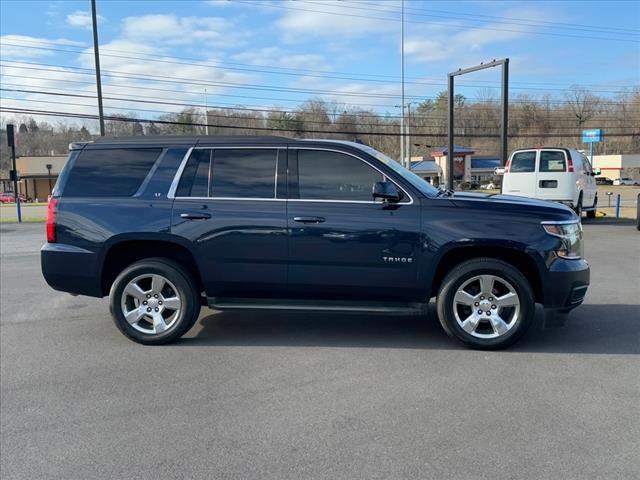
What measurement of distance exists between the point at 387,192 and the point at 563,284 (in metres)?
1.77

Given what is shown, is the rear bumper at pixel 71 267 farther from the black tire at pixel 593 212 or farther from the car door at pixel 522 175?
the black tire at pixel 593 212

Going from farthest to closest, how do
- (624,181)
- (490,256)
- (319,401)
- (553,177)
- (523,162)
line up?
1. (624,181)
2. (523,162)
3. (553,177)
4. (490,256)
5. (319,401)

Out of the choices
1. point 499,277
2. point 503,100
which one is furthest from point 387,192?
point 503,100

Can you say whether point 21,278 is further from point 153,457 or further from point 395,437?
point 395,437

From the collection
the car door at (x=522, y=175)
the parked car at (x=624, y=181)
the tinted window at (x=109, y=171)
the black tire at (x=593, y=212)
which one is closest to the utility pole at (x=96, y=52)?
the car door at (x=522, y=175)

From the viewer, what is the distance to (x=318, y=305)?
5129 mm

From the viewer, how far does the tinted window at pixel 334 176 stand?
5.07 meters

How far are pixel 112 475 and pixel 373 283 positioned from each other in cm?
274

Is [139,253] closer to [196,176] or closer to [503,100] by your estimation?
[196,176]

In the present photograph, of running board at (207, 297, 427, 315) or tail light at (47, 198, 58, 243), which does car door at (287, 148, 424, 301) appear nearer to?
running board at (207, 297, 427, 315)

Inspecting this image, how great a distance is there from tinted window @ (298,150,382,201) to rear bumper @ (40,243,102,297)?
2.17 m

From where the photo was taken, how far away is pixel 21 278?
30.0ft

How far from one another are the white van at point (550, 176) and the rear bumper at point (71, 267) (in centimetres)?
1273

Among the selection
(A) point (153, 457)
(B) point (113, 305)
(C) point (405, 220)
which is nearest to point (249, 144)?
(C) point (405, 220)
